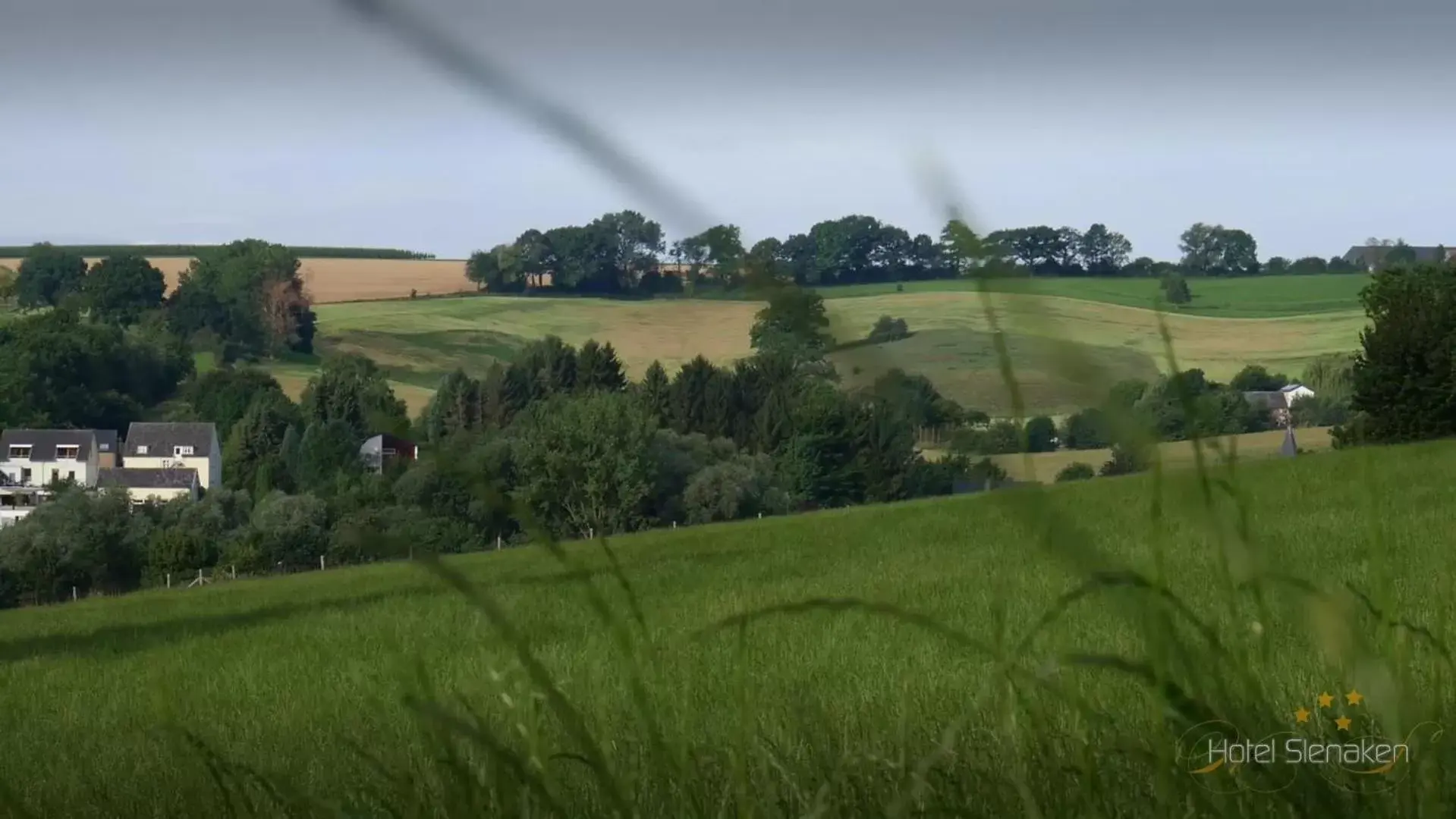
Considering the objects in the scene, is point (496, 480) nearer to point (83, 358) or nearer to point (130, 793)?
point (130, 793)

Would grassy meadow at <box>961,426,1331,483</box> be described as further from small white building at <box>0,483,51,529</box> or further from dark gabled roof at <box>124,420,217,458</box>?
small white building at <box>0,483,51,529</box>

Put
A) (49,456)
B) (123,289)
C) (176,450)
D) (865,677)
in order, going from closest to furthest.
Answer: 1. (865,677)
2. (123,289)
3. (176,450)
4. (49,456)

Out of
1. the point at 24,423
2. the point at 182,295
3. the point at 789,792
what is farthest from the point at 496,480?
the point at 24,423

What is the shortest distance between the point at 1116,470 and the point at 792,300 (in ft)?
1.25

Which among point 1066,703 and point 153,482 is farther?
point 153,482

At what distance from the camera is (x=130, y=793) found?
10.9 feet

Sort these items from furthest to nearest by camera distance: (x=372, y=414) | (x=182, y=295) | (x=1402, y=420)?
(x=182, y=295)
(x=1402, y=420)
(x=372, y=414)

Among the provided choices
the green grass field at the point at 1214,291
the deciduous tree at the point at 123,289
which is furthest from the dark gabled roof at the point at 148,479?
the green grass field at the point at 1214,291

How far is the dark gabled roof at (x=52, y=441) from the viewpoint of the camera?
174ft

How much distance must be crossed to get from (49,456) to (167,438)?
16.0ft

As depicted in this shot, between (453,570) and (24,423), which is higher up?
(453,570)

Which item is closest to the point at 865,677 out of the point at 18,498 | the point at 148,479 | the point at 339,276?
the point at 339,276

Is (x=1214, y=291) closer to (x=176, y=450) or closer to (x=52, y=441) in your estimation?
(x=176, y=450)

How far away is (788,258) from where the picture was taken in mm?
717
